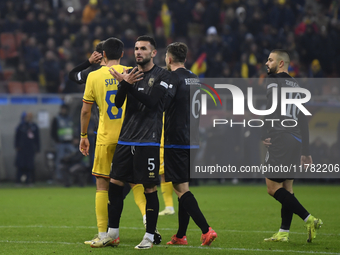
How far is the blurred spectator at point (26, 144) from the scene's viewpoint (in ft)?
51.2

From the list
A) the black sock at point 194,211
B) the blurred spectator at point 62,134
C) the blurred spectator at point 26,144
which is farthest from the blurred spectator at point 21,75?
the black sock at point 194,211

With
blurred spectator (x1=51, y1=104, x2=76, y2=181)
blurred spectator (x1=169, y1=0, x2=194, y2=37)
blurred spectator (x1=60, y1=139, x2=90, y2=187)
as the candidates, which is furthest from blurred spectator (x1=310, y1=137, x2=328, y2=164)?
blurred spectator (x1=169, y1=0, x2=194, y2=37)

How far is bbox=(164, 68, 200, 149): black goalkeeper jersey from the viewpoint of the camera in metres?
6.10

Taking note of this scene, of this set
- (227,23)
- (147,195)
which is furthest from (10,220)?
(227,23)

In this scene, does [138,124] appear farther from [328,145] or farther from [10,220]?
[328,145]

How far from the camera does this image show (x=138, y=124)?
5.73m

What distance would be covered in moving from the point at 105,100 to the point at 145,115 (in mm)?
604

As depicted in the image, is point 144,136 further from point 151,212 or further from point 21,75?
point 21,75

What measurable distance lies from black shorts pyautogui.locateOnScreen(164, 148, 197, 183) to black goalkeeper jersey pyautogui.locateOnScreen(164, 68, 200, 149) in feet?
0.22

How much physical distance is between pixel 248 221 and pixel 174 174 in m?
2.98

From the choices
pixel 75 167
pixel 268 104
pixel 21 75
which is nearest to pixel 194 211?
pixel 268 104

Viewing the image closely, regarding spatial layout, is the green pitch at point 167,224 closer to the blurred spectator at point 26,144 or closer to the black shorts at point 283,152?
the black shorts at point 283,152

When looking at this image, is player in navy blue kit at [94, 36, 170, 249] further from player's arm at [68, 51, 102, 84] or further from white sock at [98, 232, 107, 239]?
player's arm at [68, 51, 102, 84]

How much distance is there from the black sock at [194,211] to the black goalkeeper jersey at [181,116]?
1.89 ft
